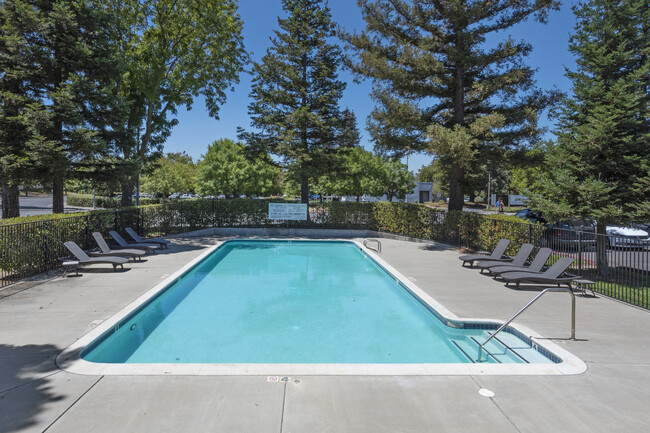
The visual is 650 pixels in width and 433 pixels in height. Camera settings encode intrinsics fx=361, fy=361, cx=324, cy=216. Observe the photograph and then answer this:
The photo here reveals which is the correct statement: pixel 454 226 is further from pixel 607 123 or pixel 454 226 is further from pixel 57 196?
pixel 57 196

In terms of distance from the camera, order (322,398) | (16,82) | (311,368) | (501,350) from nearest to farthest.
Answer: (322,398), (311,368), (501,350), (16,82)

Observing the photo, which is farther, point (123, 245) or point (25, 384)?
point (123, 245)

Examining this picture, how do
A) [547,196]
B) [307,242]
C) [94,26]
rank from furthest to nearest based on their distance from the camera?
[307,242] < [94,26] < [547,196]

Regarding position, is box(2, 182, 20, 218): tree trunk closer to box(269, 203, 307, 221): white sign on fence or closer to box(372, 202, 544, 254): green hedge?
box(269, 203, 307, 221): white sign on fence

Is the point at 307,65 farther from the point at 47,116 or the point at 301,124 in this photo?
the point at 47,116

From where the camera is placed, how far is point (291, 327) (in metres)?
7.59

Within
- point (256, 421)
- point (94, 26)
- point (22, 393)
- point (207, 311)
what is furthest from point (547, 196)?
point (94, 26)

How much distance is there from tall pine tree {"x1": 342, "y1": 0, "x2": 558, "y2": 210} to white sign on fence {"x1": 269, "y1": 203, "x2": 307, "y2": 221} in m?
6.72

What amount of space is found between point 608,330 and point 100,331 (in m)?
8.72

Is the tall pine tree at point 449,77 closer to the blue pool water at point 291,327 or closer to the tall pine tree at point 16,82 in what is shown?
the blue pool water at point 291,327

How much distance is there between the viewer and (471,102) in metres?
17.0

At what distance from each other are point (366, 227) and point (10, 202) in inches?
664

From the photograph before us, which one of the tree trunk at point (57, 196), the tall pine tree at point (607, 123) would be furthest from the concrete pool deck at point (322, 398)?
the tree trunk at point (57, 196)

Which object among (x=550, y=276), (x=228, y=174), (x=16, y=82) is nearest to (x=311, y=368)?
(x=550, y=276)
